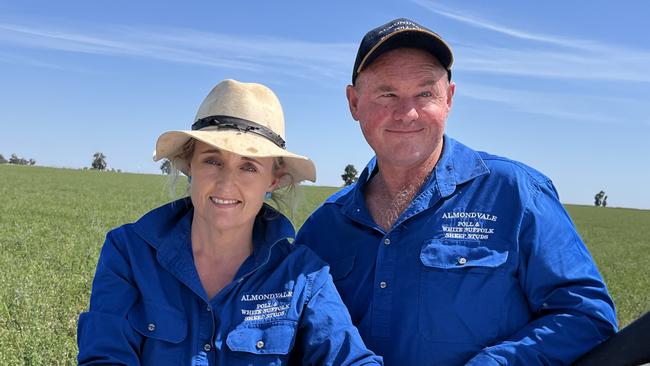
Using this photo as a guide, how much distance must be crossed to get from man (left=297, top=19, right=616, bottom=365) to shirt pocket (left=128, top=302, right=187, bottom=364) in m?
0.92

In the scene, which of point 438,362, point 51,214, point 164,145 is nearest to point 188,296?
point 164,145

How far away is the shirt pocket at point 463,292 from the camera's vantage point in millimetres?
2859

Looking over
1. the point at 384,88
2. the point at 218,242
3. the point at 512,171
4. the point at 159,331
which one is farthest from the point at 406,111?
the point at 159,331

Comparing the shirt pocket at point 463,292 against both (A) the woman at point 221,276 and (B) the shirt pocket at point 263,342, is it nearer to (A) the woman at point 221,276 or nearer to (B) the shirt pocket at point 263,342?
(A) the woman at point 221,276

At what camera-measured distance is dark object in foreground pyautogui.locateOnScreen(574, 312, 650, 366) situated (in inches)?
85.8

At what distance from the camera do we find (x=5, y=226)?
14.8 meters

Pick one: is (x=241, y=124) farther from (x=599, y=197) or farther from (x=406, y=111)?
(x=599, y=197)

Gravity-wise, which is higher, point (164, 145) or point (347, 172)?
point (347, 172)

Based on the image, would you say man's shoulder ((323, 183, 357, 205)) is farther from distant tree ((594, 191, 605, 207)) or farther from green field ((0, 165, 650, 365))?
distant tree ((594, 191, 605, 207))

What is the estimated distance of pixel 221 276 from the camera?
294cm

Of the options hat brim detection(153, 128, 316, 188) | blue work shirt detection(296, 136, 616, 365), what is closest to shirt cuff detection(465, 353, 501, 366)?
blue work shirt detection(296, 136, 616, 365)

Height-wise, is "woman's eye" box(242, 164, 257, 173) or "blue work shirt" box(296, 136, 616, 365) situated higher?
"woman's eye" box(242, 164, 257, 173)

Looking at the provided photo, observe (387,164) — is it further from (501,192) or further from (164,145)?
(164,145)

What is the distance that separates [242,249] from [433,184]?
1.02 meters
